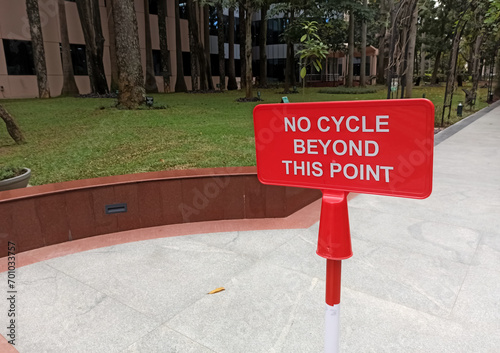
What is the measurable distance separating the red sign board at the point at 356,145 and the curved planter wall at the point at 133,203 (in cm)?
326

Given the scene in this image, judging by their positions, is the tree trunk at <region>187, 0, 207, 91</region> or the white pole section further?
the tree trunk at <region>187, 0, 207, 91</region>

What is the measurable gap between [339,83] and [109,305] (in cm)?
4195

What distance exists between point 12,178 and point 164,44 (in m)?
23.8

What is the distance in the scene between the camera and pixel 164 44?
2683 cm

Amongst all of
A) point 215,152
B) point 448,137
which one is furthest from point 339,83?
point 215,152

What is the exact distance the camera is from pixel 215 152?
329 inches

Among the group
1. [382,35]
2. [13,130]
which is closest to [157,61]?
[382,35]

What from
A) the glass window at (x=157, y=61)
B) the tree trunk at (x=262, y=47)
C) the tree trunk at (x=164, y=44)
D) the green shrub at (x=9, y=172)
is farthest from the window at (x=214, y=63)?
the green shrub at (x=9, y=172)

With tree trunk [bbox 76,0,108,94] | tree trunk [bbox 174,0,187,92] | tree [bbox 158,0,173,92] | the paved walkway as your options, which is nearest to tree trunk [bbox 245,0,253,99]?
tree trunk [bbox 76,0,108,94]

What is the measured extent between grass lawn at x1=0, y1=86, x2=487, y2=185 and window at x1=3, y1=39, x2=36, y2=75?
32.3ft

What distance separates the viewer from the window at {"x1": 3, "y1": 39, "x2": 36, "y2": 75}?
70.4 feet

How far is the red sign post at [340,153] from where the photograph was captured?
149 centimetres

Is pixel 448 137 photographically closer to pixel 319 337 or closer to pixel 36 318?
pixel 319 337

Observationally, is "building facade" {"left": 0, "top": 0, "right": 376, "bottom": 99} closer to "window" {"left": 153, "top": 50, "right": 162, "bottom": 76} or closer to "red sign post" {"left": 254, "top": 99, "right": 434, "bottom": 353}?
"window" {"left": 153, "top": 50, "right": 162, "bottom": 76}
